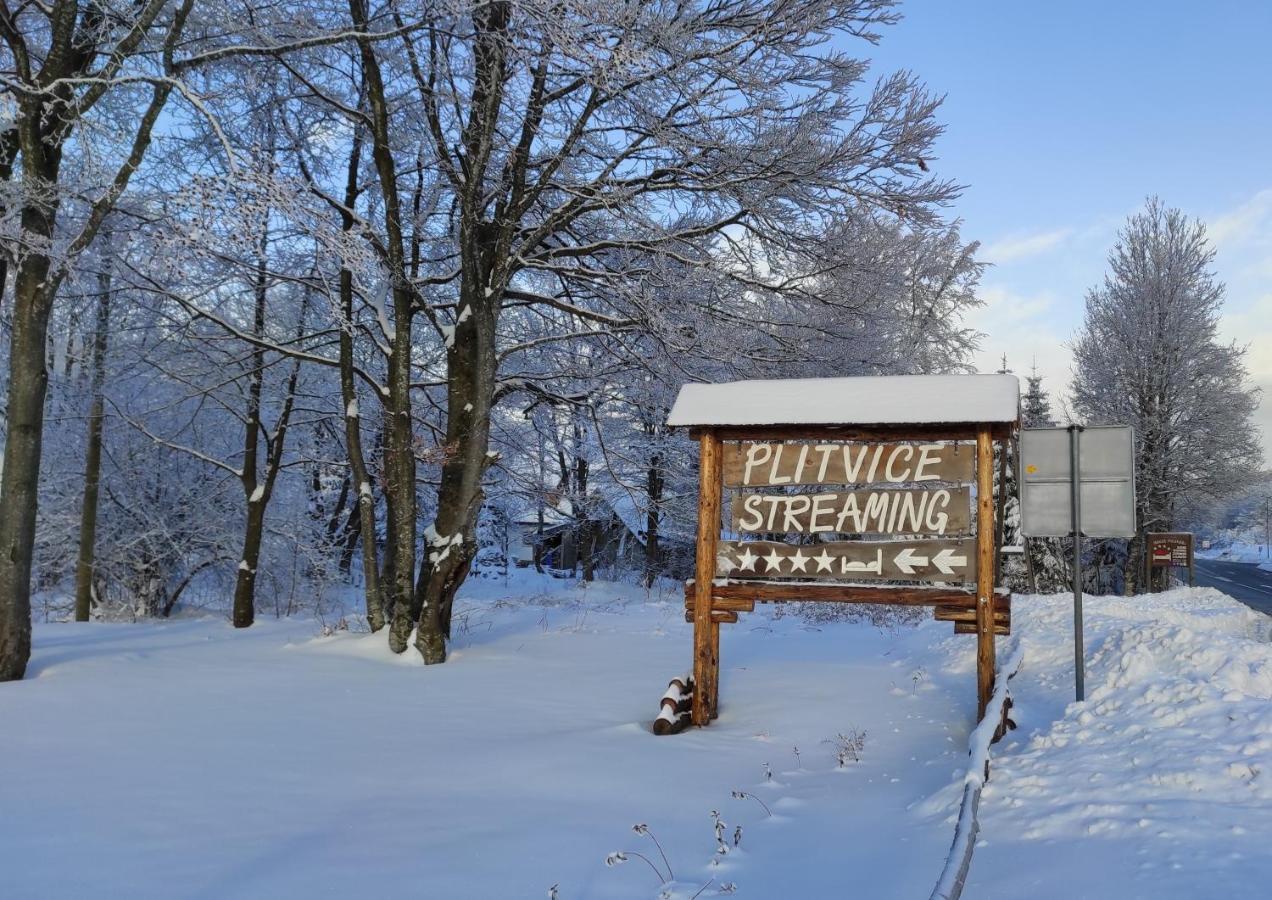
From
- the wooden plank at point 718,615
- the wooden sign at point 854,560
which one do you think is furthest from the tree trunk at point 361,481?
the wooden sign at point 854,560

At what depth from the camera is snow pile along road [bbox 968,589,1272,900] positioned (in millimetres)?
3287

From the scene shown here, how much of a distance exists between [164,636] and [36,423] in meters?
3.59

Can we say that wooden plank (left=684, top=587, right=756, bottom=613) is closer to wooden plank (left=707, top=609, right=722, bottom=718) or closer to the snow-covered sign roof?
wooden plank (left=707, top=609, right=722, bottom=718)

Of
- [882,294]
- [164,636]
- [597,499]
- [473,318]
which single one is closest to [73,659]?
[164,636]

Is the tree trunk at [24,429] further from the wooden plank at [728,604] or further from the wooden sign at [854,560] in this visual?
the wooden sign at [854,560]

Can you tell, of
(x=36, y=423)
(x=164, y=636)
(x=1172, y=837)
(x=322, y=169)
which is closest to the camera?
(x=1172, y=837)

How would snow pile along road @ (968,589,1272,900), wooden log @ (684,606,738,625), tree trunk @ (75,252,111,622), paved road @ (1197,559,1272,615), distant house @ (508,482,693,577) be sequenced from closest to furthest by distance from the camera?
1. snow pile along road @ (968,589,1272,900)
2. wooden log @ (684,606,738,625)
3. tree trunk @ (75,252,111,622)
4. distant house @ (508,482,693,577)
5. paved road @ (1197,559,1272,615)

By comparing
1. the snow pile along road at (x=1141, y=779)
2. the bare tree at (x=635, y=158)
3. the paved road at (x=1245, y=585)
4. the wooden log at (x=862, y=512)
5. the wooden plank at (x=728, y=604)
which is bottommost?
the paved road at (x=1245, y=585)

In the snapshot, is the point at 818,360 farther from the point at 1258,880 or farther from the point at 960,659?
the point at 1258,880

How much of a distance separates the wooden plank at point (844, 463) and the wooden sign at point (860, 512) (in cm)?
13

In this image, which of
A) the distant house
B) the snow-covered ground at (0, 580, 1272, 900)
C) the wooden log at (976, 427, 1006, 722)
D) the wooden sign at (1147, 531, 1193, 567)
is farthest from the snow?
the wooden sign at (1147, 531, 1193, 567)

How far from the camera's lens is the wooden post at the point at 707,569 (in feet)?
22.9

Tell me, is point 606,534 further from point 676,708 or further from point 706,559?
point 676,708

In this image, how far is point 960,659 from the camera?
887 cm
